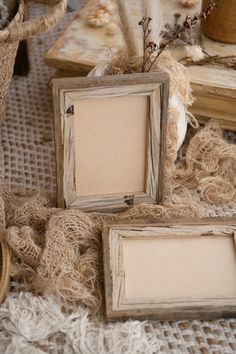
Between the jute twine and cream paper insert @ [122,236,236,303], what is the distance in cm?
4

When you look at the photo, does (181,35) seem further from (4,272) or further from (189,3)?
(4,272)

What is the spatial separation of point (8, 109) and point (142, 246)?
469mm

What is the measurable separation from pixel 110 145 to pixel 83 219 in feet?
0.35

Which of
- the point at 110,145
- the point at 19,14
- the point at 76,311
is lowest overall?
the point at 76,311

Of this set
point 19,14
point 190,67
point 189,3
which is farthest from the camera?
point 189,3

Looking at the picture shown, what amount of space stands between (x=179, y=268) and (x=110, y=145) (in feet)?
0.63

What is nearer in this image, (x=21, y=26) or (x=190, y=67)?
(x=21, y=26)

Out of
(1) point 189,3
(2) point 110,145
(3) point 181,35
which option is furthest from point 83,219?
(1) point 189,3

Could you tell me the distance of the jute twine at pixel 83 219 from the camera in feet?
2.35

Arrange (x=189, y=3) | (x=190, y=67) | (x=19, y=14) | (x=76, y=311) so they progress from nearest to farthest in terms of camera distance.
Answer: (x=76, y=311), (x=19, y=14), (x=190, y=67), (x=189, y=3)

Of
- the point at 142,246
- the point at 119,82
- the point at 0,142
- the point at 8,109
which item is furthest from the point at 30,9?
the point at 142,246

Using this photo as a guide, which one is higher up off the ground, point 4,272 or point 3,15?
point 3,15

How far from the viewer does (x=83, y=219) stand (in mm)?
779

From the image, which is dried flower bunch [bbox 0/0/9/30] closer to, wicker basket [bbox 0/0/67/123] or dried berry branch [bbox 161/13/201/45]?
wicker basket [bbox 0/0/67/123]
